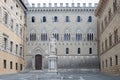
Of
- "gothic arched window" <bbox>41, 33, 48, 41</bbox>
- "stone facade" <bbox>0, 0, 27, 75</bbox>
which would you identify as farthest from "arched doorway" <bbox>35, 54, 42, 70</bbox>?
"gothic arched window" <bbox>41, 33, 48, 41</bbox>

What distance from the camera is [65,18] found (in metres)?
48.3

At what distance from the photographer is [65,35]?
4766 cm

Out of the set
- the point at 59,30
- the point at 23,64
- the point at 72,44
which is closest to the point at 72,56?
the point at 72,44

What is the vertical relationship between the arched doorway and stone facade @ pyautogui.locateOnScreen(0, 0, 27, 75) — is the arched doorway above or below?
below

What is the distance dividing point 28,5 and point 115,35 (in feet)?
84.5

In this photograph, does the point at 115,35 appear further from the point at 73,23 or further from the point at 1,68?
the point at 73,23

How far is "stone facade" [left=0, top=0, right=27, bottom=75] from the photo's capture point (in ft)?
102

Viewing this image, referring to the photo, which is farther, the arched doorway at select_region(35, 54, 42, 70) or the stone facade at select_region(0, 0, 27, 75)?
the arched doorway at select_region(35, 54, 42, 70)

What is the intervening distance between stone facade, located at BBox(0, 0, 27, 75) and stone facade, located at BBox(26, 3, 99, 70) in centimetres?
214

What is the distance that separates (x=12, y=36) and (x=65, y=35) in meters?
13.6

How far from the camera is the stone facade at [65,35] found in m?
47.0

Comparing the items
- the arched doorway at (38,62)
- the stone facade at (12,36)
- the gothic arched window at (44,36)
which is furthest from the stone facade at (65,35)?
the stone facade at (12,36)

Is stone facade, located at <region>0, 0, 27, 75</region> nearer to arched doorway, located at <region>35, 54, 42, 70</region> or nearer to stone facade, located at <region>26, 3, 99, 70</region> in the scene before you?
stone facade, located at <region>26, 3, 99, 70</region>

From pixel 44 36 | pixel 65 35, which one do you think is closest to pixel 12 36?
pixel 44 36
